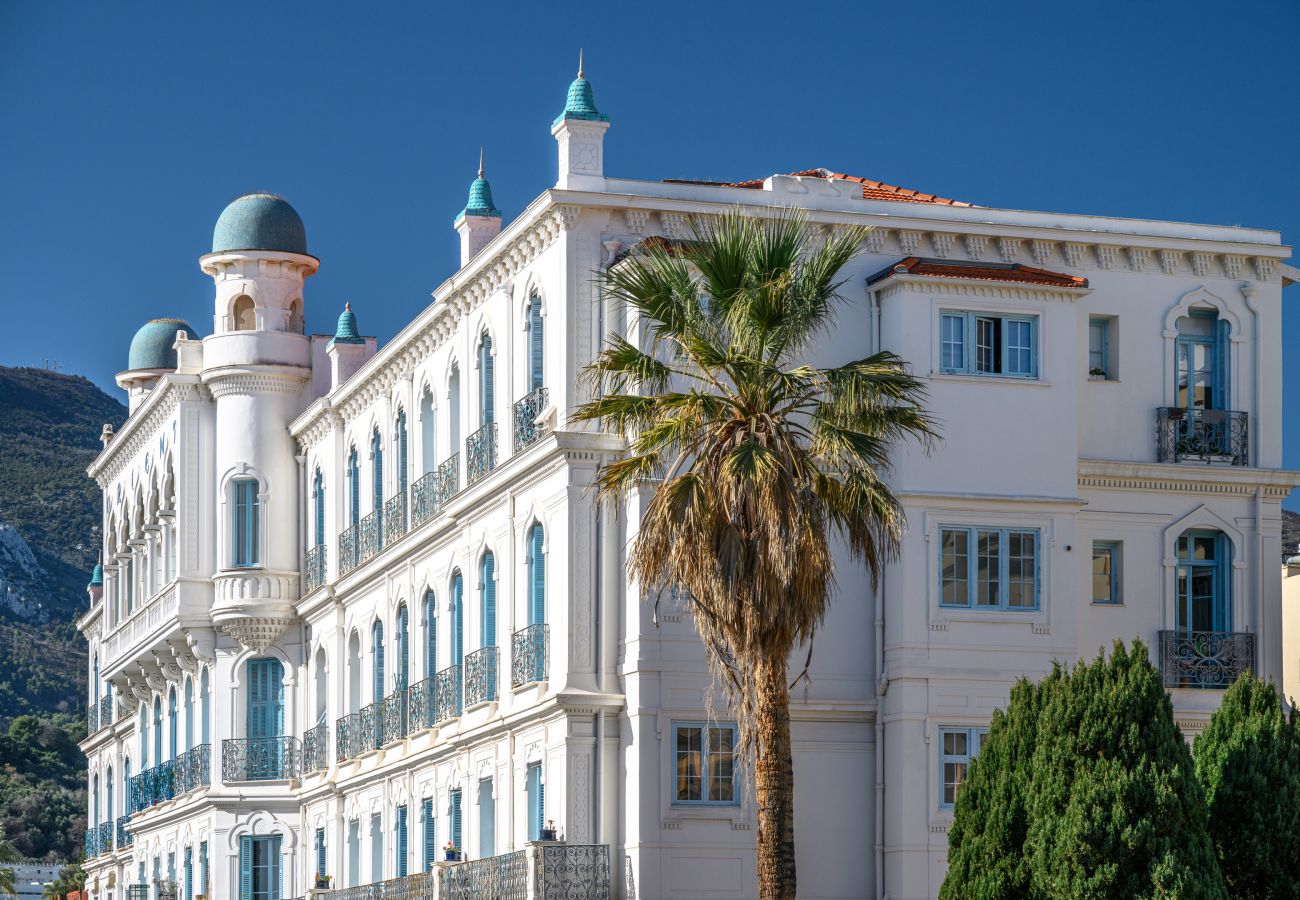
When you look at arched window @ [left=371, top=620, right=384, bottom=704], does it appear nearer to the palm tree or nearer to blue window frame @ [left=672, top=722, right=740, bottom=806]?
blue window frame @ [left=672, top=722, right=740, bottom=806]

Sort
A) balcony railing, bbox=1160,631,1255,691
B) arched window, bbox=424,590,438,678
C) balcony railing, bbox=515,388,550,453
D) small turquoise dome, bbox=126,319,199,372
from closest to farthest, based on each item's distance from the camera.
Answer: balcony railing, bbox=515,388,550,453 → balcony railing, bbox=1160,631,1255,691 → arched window, bbox=424,590,438,678 → small turquoise dome, bbox=126,319,199,372

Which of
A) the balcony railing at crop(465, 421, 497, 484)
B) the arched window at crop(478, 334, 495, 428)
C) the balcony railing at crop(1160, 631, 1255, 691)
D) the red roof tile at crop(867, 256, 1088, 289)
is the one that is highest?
the red roof tile at crop(867, 256, 1088, 289)

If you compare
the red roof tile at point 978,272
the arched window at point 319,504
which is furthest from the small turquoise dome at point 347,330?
the red roof tile at point 978,272

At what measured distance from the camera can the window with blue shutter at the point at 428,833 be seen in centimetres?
3938

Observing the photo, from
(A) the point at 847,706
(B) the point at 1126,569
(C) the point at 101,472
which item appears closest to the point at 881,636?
(A) the point at 847,706

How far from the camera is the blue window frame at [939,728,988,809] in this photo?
32.8 m

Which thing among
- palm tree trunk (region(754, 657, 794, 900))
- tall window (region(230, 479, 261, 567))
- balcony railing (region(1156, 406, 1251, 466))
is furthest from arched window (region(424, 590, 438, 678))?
palm tree trunk (region(754, 657, 794, 900))

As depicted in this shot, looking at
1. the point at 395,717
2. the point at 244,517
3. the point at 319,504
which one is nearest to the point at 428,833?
the point at 395,717

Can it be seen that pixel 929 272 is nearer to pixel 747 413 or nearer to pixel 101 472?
pixel 747 413

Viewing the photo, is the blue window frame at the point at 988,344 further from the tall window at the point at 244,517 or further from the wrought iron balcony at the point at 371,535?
the tall window at the point at 244,517

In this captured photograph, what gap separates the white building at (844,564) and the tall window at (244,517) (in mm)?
5540

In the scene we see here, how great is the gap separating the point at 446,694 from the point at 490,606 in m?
2.37

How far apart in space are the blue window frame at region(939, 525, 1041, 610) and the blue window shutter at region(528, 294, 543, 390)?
631 cm

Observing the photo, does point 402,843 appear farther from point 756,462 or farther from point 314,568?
point 756,462
